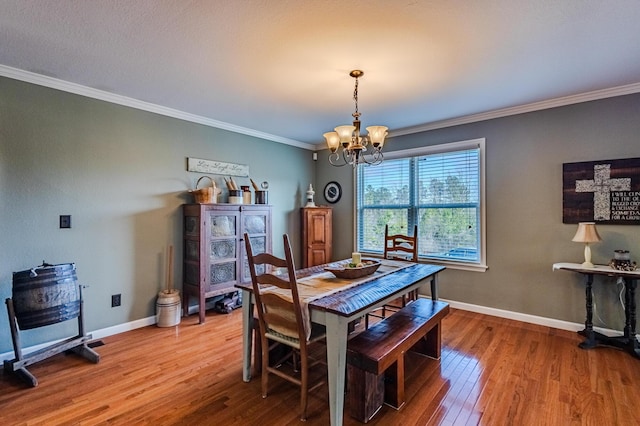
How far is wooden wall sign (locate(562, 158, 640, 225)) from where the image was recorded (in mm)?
2873

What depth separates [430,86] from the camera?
286 centimetres

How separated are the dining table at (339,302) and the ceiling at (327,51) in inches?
67.8

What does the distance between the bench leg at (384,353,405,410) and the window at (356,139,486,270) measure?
230cm

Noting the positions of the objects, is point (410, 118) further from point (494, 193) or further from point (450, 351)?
point (450, 351)

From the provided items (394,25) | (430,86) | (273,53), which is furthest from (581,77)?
(273,53)

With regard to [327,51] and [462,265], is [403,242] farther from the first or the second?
[327,51]

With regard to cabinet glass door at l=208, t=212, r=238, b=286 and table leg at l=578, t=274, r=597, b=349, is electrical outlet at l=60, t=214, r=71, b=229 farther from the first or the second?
table leg at l=578, t=274, r=597, b=349

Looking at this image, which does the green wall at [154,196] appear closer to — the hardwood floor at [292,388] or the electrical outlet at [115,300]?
the electrical outlet at [115,300]

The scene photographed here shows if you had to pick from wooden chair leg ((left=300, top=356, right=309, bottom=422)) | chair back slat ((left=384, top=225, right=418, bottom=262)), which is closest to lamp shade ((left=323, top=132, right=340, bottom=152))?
chair back slat ((left=384, top=225, right=418, bottom=262))

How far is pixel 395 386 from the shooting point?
1.96m

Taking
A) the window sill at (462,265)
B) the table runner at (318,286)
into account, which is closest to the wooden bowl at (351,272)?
the table runner at (318,286)

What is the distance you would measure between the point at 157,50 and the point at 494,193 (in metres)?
3.71

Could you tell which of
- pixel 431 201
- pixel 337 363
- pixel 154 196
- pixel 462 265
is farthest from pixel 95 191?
pixel 462 265

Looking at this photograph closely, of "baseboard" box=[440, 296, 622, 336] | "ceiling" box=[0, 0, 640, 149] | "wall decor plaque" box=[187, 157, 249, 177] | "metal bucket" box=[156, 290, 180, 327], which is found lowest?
"baseboard" box=[440, 296, 622, 336]
